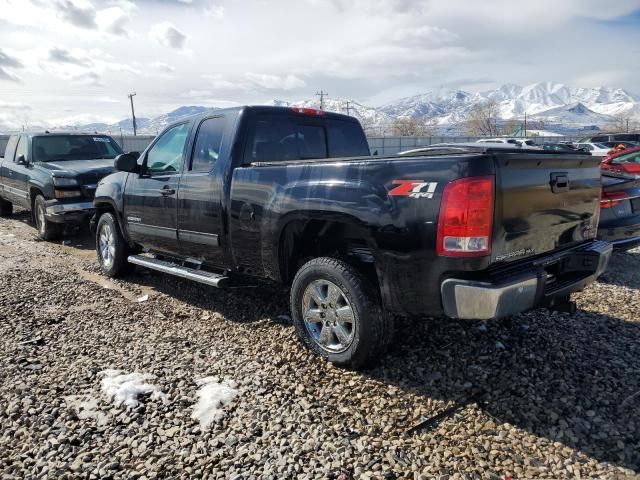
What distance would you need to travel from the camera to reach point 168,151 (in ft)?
17.3

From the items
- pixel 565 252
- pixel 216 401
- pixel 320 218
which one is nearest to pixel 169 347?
pixel 216 401

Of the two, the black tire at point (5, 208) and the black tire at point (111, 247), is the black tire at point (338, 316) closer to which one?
the black tire at point (111, 247)

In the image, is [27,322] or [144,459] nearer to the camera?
[144,459]

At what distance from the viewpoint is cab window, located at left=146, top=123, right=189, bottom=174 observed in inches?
198

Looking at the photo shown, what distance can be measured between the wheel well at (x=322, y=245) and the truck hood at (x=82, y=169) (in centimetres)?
586

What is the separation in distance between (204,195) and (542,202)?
2858mm

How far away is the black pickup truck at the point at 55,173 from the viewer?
8.29 metres

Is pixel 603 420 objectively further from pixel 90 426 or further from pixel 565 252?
pixel 90 426

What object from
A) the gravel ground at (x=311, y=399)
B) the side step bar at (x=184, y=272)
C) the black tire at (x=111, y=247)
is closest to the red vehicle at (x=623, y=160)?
the gravel ground at (x=311, y=399)

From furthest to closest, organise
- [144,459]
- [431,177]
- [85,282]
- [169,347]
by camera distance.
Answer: [85,282], [169,347], [431,177], [144,459]

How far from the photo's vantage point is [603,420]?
293 centimetres

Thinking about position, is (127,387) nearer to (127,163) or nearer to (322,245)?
(322,245)

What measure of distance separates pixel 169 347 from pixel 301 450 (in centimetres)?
181

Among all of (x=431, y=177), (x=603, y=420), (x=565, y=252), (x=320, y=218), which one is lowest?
(x=603, y=420)
